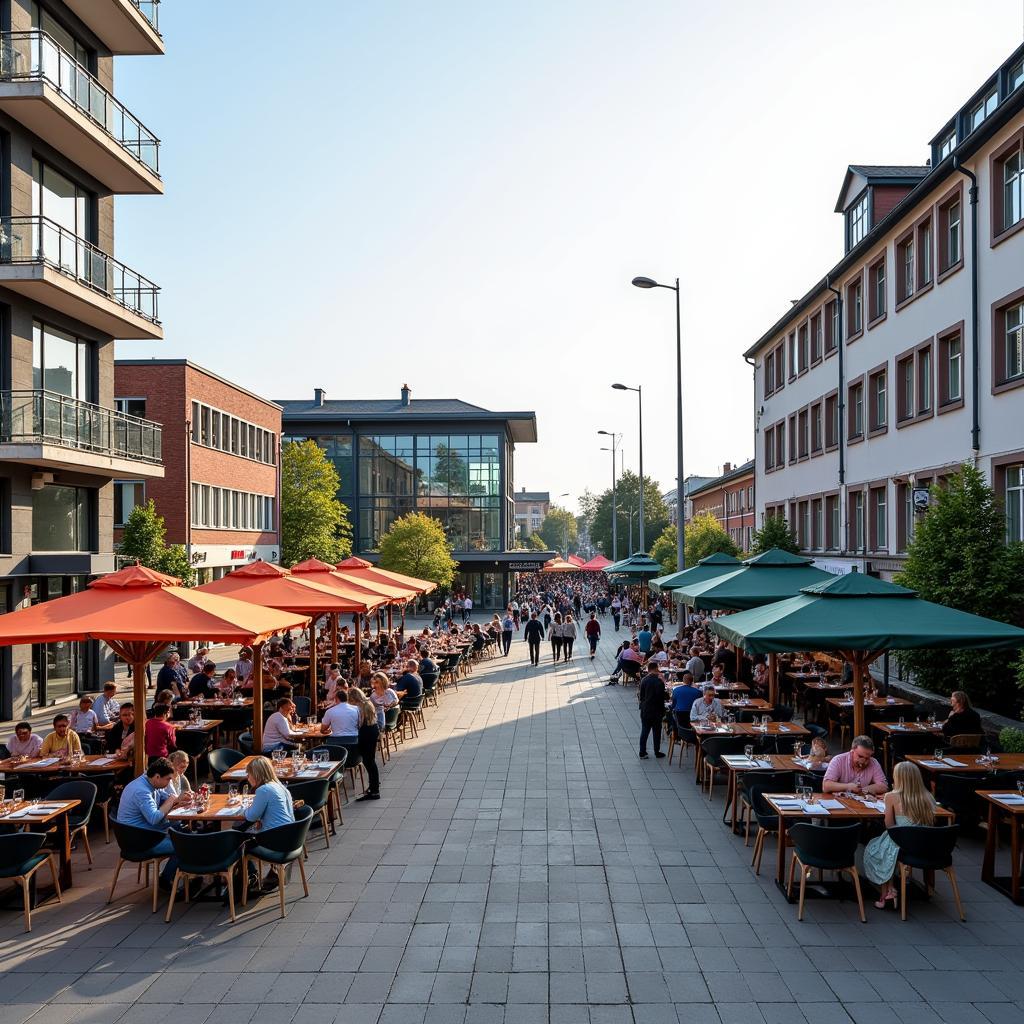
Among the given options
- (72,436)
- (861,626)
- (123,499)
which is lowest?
(861,626)

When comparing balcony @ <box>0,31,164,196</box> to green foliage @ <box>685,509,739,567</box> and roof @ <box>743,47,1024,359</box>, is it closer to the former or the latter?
roof @ <box>743,47,1024,359</box>

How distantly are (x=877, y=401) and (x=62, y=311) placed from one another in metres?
23.0

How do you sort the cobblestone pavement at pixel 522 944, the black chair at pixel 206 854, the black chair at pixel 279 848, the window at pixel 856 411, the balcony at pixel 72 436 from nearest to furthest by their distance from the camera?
1. the cobblestone pavement at pixel 522 944
2. the black chair at pixel 206 854
3. the black chair at pixel 279 848
4. the balcony at pixel 72 436
5. the window at pixel 856 411

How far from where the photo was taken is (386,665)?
891 inches

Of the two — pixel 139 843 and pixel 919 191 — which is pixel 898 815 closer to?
pixel 139 843

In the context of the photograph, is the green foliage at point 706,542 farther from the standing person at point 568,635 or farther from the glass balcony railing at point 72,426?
the glass balcony railing at point 72,426

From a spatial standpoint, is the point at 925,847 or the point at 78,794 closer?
the point at 925,847

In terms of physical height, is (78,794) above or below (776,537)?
below

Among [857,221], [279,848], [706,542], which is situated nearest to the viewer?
[279,848]

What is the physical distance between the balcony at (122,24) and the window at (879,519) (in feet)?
→ 78.4

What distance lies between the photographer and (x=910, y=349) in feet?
83.4

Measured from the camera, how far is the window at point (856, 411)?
3014cm

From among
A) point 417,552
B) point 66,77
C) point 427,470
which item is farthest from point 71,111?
point 427,470

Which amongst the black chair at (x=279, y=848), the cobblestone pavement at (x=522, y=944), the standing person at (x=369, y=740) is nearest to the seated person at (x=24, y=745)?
the cobblestone pavement at (x=522, y=944)
